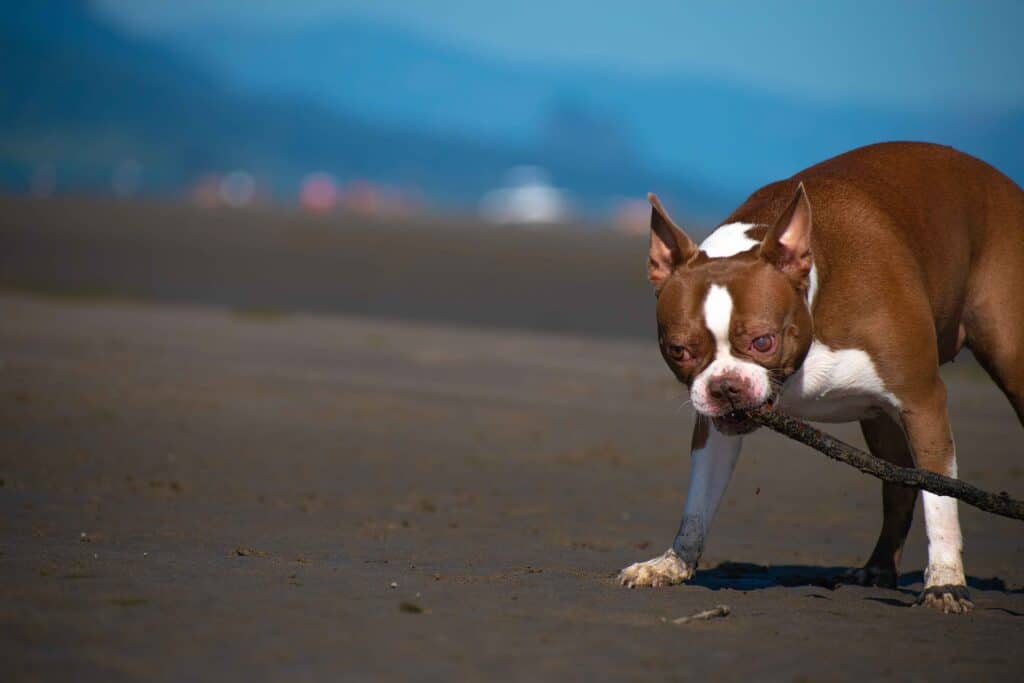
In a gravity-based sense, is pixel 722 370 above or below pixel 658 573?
Result: above

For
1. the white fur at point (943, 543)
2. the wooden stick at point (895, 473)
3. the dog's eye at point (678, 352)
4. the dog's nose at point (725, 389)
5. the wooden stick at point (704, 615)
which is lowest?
the wooden stick at point (704, 615)

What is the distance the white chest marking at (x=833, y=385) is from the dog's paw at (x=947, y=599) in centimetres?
92

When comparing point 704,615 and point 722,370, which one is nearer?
point 704,615

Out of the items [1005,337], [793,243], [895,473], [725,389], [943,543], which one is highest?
[793,243]

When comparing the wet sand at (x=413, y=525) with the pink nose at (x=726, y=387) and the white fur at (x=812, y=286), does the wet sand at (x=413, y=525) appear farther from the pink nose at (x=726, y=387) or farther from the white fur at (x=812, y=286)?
the white fur at (x=812, y=286)

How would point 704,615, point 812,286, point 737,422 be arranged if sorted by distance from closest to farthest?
point 704,615 < point 737,422 < point 812,286

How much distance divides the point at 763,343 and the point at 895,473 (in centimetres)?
95

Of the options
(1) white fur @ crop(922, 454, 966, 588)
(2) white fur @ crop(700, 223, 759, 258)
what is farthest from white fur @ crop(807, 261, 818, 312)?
(1) white fur @ crop(922, 454, 966, 588)

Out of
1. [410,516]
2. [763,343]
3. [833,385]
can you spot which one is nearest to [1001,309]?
[833,385]

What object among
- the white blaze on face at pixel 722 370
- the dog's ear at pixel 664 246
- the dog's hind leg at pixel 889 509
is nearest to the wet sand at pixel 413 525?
the dog's hind leg at pixel 889 509

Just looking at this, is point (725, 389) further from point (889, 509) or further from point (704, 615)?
point (889, 509)

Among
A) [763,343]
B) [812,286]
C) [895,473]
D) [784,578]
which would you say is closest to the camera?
[763,343]

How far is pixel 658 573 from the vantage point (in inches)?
306

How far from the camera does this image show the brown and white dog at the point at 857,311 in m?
7.20
